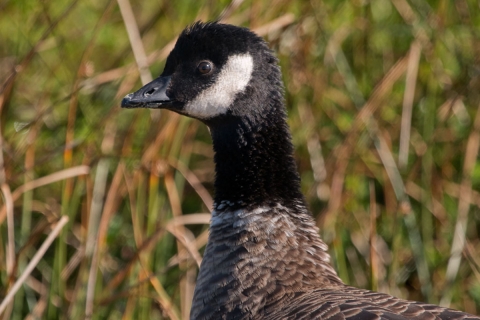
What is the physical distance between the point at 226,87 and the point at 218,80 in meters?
0.05

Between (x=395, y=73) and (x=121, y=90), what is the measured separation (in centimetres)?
150

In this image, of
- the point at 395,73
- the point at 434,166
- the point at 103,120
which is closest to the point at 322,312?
the point at 103,120

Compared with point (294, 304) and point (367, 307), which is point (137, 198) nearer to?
point (294, 304)

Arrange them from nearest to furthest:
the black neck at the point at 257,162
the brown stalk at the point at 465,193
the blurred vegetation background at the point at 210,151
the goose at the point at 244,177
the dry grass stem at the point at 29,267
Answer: the goose at the point at 244,177, the black neck at the point at 257,162, the dry grass stem at the point at 29,267, the blurred vegetation background at the point at 210,151, the brown stalk at the point at 465,193

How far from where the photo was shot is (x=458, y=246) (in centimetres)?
411

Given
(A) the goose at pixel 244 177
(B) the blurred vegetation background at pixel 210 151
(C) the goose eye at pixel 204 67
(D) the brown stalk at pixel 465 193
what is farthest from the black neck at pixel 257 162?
(D) the brown stalk at pixel 465 193

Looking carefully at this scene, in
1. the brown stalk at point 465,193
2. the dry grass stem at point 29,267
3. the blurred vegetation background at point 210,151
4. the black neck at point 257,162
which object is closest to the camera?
the black neck at point 257,162

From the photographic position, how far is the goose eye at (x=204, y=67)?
124 inches

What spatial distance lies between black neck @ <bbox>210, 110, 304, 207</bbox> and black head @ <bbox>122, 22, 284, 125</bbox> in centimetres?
5

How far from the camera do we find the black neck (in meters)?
3.06

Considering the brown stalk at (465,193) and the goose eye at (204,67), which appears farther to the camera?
the brown stalk at (465,193)

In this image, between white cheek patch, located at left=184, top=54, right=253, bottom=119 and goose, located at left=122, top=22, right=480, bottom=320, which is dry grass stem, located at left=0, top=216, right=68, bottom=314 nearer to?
goose, located at left=122, top=22, right=480, bottom=320

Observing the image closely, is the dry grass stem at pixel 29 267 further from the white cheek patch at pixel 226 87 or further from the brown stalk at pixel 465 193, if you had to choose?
the brown stalk at pixel 465 193

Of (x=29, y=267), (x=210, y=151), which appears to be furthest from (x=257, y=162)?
(x=210, y=151)
